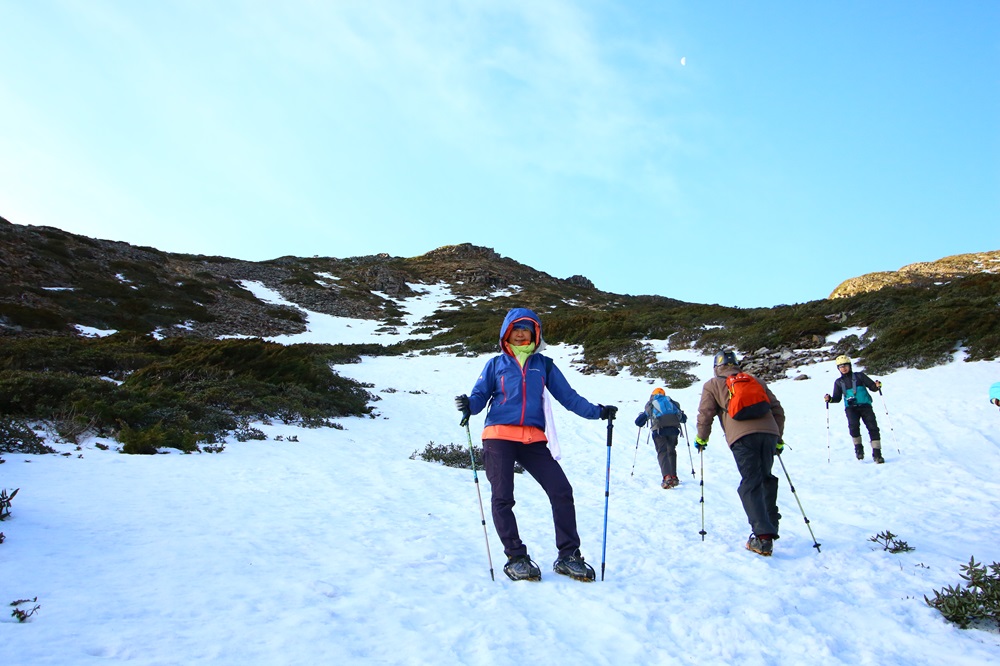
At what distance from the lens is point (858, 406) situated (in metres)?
8.58

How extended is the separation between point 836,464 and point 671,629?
7285 millimetres

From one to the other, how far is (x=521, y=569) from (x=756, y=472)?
7.99 ft

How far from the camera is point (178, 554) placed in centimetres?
344

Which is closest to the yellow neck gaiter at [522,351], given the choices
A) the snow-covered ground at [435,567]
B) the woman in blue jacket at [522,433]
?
the woman in blue jacket at [522,433]

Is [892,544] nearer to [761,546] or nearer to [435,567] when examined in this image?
[761,546]

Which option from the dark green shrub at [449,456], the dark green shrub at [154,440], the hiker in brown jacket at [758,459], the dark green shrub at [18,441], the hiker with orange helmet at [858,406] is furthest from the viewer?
the dark green shrub at [449,456]

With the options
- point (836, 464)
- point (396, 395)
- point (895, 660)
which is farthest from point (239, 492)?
point (396, 395)

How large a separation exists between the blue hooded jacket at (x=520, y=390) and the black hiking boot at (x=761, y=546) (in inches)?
77.3

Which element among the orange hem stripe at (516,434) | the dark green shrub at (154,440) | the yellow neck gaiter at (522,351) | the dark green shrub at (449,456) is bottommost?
the dark green shrub at (449,456)

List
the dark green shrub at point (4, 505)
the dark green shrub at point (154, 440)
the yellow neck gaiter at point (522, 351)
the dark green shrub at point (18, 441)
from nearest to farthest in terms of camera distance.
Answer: the dark green shrub at point (4, 505) → the yellow neck gaiter at point (522, 351) → the dark green shrub at point (18, 441) → the dark green shrub at point (154, 440)

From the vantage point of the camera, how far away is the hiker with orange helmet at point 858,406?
27.7ft

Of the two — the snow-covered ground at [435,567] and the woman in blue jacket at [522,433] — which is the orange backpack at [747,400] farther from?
the woman in blue jacket at [522,433]

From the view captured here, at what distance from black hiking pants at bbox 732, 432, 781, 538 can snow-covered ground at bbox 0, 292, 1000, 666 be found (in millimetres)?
381

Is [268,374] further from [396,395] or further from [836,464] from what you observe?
[836,464]
